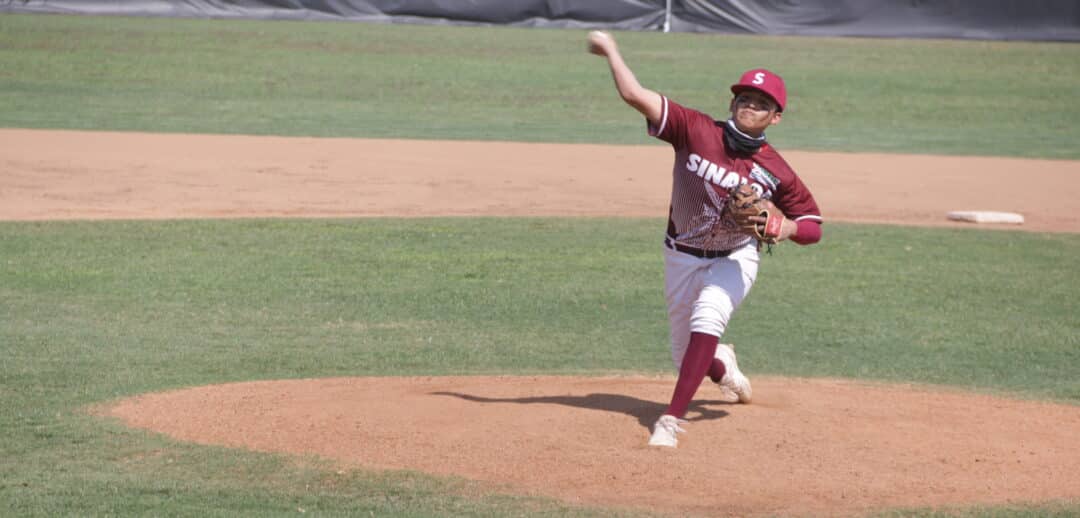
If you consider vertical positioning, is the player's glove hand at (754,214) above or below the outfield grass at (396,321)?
above

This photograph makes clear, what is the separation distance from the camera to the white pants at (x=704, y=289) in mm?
6262

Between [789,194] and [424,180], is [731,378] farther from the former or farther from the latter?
[424,180]

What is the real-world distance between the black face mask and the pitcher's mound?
4.18 ft

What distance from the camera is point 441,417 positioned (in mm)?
6484

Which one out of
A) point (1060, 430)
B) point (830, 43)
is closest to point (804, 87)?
point (830, 43)

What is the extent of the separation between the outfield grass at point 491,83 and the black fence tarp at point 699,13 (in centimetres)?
34

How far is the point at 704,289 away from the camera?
6348 millimetres

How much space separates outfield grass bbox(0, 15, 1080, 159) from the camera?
21.5 meters

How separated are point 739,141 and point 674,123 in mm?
309

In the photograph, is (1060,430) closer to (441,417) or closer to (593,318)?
(441,417)

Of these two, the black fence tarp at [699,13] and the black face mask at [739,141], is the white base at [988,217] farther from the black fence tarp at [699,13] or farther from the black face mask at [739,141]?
the black fence tarp at [699,13]

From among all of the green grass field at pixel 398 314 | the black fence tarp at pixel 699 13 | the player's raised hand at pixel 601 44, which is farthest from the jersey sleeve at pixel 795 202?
the black fence tarp at pixel 699 13

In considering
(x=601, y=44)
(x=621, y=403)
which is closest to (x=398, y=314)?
(x=621, y=403)

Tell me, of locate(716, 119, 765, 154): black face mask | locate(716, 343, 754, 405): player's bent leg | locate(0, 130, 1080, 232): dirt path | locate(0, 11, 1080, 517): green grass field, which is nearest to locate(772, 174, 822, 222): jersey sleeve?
locate(716, 119, 765, 154): black face mask
